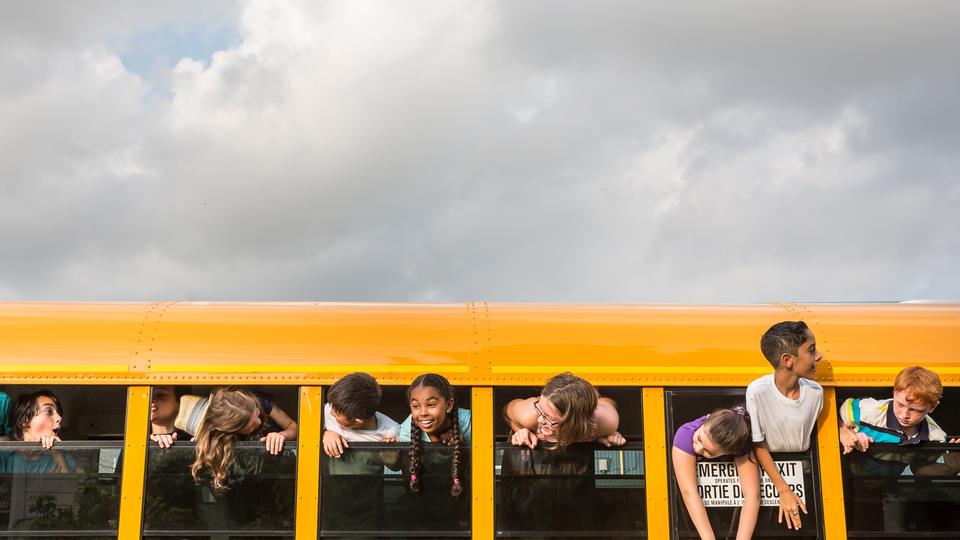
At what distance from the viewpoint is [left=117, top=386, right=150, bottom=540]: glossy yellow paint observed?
4.57 m

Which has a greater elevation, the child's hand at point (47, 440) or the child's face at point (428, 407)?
the child's face at point (428, 407)

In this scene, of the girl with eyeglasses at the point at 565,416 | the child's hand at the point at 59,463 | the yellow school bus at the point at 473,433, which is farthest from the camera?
the child's hand at the point at 59,463

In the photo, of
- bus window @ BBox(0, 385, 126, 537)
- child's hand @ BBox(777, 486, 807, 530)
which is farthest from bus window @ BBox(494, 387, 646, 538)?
bus window @ BBox(0, 385, 126, 537)

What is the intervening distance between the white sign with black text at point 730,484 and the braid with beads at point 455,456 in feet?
3.95

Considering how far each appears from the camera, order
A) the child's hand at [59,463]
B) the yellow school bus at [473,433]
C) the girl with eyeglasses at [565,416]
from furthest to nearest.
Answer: the child's hand at [59,463]
the yellow school bus at [473,433]
the girl with eyeglasses at [565,416]

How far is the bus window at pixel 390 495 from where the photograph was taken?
4.55 m

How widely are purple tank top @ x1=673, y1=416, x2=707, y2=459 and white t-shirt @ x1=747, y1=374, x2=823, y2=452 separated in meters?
0.29

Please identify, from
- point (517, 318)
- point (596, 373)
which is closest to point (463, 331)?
point (517, 318)

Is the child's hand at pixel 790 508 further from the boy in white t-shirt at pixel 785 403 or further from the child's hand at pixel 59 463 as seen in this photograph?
the child's hand at pixel 59 463

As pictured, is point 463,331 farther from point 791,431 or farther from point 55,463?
point 55,463

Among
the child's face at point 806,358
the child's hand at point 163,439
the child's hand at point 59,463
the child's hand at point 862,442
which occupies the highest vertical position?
the child's face at point 806,358

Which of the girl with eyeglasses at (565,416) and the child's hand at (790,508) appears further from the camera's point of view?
the child's hand at (790,508)

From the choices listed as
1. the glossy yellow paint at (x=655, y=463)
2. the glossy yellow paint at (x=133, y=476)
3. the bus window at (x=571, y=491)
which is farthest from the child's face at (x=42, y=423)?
the glossy yellow paint at (x=655, y=463)

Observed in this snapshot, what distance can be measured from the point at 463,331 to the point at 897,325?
91.8 inches
